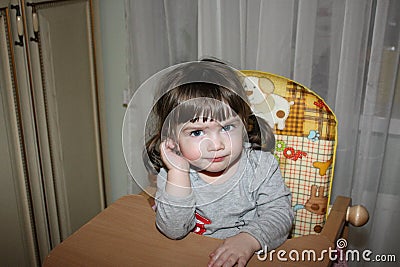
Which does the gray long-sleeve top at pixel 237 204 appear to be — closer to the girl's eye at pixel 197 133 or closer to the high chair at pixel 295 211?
the high chair at pixel 295 211

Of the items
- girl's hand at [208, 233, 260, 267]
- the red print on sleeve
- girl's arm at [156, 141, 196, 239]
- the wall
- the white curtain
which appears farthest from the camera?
the wall

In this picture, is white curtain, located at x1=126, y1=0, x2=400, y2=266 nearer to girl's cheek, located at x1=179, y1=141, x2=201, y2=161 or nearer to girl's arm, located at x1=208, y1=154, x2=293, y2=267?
girl's arm, located at x1=208, y1=154, x2=293, y2=267

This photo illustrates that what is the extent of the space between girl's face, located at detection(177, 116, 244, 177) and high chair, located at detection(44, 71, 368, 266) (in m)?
0.15

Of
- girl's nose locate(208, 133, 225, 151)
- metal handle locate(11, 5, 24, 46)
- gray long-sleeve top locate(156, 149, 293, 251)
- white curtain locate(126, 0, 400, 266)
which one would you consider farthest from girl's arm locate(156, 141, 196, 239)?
metal handle locate(11, 5, 24, 46)

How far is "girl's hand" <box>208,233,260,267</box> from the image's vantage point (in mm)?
881

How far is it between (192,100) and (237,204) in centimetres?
29

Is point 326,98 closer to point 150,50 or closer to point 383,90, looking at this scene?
point 383,90

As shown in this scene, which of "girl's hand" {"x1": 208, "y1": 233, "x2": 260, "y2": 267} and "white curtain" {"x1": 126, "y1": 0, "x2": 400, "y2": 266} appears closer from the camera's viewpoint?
"girl's hand" {"x1": 208, "y1": 233, "x2": 260, "y2": 267}

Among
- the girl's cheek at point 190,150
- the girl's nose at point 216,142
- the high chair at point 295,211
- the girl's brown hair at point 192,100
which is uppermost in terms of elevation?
the girl's brown hair at point 192,100

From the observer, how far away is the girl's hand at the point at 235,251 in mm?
881

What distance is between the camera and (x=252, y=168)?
1.06 meters

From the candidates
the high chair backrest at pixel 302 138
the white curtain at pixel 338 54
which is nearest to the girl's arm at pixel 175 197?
the high chair backrest at pixel 302 138

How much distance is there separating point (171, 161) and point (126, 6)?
0.89m

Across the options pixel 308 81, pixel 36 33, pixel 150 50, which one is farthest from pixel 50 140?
pixel 308 81
